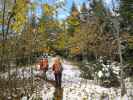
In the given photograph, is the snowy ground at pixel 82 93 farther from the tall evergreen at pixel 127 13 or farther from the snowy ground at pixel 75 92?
the tall evergreen at pixel 127 13

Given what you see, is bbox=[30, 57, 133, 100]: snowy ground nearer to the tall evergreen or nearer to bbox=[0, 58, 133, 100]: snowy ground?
bbox=[0, 58, 133, 100]: snowy ground

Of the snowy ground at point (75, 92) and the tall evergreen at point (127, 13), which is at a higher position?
the tall evergreen at point (127, 13)

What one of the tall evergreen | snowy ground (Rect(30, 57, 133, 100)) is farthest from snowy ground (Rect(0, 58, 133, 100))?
the tall evergreen

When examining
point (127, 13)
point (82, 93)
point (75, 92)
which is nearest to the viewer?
point (82, 93)

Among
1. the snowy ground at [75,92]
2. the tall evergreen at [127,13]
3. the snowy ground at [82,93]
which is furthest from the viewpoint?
the tall evergreen at [127,13]

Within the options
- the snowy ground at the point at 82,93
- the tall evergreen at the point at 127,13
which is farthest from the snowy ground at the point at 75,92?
the tall evergreen at the point at 127,13

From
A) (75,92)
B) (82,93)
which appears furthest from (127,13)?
(82,93)

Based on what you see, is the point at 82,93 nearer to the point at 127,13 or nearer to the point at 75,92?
the point at 75,92

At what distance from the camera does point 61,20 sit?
17859 millimetres

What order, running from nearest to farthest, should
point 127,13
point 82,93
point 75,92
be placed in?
point 82,93
point 75,92
point 127,13

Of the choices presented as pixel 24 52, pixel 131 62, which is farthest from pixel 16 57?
pixel 131 62

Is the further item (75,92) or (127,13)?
(127,13)

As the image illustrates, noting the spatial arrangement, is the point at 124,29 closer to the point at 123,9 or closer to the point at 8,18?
the point at 123,9

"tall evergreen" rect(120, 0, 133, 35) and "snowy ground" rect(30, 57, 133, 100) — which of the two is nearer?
"snowy ground" rect(30, 57, 133, 100)
